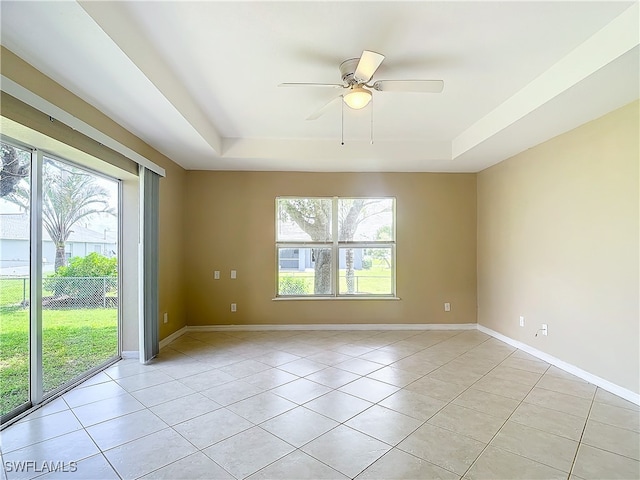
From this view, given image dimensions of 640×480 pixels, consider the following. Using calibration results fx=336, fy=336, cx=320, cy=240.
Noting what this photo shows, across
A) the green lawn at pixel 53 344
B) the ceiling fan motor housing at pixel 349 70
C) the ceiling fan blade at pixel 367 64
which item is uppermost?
the ceiling fan motor housing at pixel 349 70

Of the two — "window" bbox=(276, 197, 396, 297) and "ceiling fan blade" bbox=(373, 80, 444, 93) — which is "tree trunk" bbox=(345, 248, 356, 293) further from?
"ceiling fan blade" bbox=(373, 80, 444, 93)

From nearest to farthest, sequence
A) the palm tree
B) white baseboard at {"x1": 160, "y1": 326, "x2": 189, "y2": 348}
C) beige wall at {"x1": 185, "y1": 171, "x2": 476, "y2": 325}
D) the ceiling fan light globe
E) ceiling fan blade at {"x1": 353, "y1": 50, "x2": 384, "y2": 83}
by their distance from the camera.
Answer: ceiling fan blade at {"x1": 353, "y1": 50, "x2": 384, "y2": 83}, the ceiling fan light globe, the palm tree, white baseboard at {"x1": 160, "y1": 326, "x2": 189, "y2": 348}, beige wall at {"x1": 185, "y1": 171, "x2": 476, "y2": 325}

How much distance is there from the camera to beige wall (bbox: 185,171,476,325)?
502 centimetres

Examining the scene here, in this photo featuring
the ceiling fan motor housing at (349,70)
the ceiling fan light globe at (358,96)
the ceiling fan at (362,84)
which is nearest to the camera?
the ceiling fan at (362,84)

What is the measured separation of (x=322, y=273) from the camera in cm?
518

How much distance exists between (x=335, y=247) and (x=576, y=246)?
2927 mm

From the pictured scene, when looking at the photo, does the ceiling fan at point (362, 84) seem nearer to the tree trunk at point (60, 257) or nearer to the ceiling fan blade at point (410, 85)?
the ceiling fan blade at point (410, 85)

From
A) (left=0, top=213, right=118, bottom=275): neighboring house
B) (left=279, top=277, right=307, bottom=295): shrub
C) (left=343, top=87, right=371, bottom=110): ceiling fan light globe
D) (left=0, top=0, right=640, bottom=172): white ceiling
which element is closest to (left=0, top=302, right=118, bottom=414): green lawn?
(left=0, top=213, right=118, bottom=275): neighboring house

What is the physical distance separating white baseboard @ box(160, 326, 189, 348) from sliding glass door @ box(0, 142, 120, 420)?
600 millimetres

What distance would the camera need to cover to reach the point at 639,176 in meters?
2.67

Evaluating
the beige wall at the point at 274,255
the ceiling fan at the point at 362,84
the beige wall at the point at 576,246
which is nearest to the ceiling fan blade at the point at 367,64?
the ceiling fan at the point at 362,84

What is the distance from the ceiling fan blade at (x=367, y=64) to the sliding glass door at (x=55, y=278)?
250 centimetres

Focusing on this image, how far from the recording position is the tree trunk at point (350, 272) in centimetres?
518

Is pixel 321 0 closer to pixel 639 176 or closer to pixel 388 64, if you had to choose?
pixel 388 64
